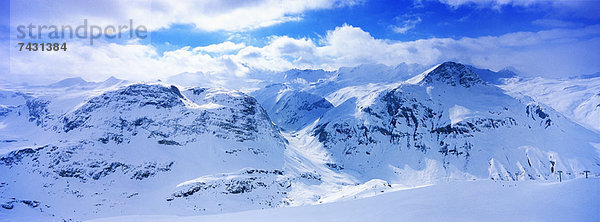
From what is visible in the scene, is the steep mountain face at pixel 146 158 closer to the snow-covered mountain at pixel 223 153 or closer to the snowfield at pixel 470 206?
the snow-covered mountain at pixel 223 153

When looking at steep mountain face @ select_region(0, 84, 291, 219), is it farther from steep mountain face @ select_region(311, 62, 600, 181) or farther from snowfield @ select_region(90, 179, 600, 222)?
snowfield @ select_region(90, 179, 600, 222)

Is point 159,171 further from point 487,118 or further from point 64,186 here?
point 487,118

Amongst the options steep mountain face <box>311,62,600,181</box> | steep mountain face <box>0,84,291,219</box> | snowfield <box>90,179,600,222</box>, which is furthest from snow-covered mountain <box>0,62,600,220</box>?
snowfield <box>90,179,600,222</box>

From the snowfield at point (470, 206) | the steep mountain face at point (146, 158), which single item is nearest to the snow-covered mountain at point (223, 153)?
the steep mountain face at point (146, 158)

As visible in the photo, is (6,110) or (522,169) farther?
(6,110)

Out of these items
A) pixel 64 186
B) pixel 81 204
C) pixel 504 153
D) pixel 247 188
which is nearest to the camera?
pixel 81 204

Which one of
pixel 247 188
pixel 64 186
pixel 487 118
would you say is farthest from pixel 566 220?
pixel 487 118
